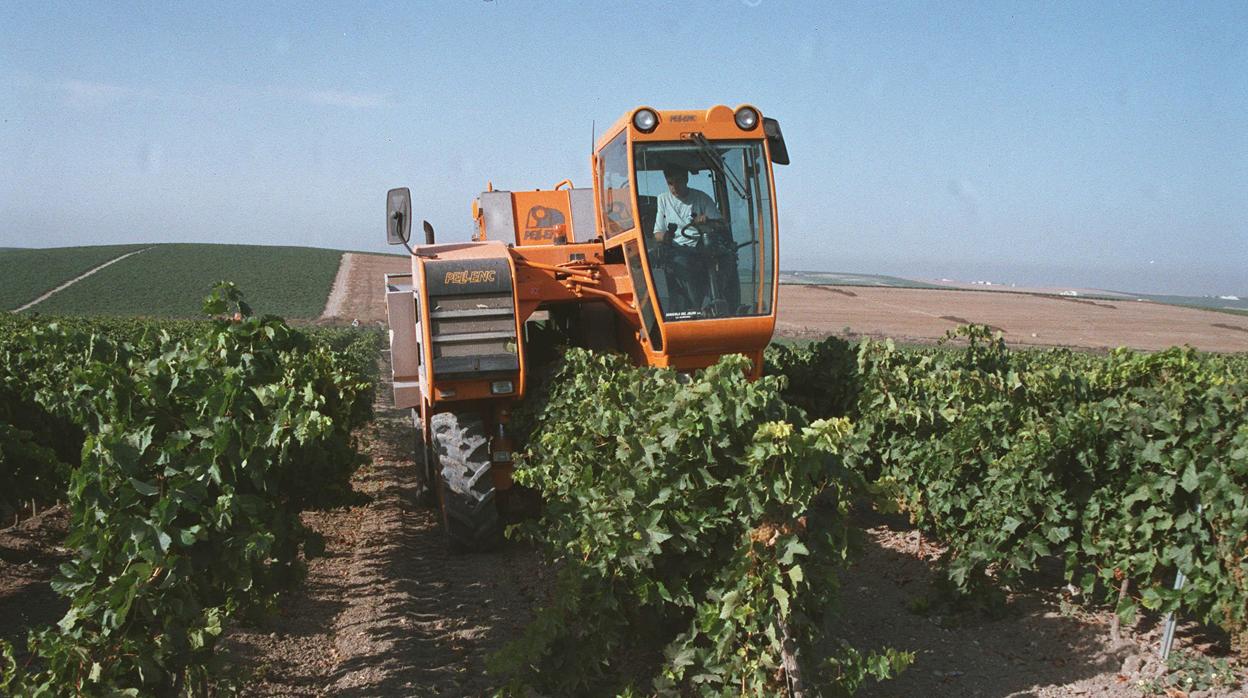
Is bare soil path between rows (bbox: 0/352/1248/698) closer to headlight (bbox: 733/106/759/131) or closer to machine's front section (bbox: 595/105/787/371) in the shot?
machine's front section (bbox: 595/105/787/371)

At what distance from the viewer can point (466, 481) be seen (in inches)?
284

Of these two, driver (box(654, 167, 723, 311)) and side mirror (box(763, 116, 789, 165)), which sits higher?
side mirror (box(763, 116, 789, 165))

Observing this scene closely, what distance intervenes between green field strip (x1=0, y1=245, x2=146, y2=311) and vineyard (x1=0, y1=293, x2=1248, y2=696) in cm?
4207

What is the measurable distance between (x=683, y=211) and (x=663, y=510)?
3445 mm

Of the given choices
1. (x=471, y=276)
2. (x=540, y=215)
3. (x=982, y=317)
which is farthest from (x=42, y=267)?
(x=471, y=276)

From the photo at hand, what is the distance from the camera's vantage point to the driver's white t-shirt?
24.1 ft

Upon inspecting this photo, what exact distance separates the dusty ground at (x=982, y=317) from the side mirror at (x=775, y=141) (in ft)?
81.7

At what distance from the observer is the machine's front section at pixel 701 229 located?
7.23 m

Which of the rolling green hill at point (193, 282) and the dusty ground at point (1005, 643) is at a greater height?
the rolling green hill at point (193, 282)

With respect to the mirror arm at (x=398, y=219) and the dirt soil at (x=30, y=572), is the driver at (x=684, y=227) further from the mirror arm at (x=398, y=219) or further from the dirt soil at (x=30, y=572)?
the dirt soil at (x=30, y=572)

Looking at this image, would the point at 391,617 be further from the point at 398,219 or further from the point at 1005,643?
the point at 1005,643

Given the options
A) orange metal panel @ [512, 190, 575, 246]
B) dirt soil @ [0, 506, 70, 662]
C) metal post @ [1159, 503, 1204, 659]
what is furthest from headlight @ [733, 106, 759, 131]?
dirt soil @ [0, 506, 70, 662]

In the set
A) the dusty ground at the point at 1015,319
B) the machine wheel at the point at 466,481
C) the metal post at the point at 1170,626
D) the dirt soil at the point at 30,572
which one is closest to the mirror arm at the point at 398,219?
the machine wheel at the point at 466,481

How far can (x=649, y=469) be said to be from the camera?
4.54m
